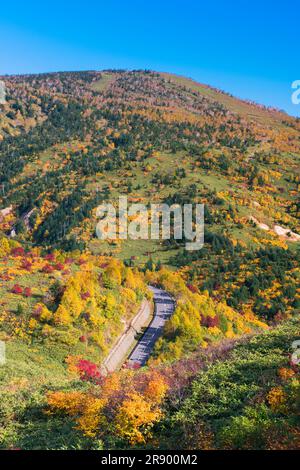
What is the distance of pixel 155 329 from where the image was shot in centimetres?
7538

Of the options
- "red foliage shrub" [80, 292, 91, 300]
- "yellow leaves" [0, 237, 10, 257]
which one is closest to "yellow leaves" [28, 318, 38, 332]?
"red foliage shrub" [80, 292, 91, 300]

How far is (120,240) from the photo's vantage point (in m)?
174

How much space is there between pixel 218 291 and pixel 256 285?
13.4 metres

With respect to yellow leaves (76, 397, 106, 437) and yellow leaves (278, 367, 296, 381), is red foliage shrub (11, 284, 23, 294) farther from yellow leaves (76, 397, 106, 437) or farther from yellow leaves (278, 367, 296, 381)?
yellow leaves (278, 367, 296, 381)

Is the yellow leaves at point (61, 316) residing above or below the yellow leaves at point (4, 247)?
below

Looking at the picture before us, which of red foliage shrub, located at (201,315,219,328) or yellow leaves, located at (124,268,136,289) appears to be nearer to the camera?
red foliage shrub, located at (201,315,219,328)

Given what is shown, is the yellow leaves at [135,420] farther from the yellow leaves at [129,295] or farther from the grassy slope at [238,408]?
the yellow leaves at [129,295]

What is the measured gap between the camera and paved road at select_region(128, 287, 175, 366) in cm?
6355

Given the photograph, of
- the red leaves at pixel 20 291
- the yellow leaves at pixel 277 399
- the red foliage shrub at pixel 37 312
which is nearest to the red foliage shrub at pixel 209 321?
the red leaves at pixel 20 291

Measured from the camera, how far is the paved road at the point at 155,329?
63553mm

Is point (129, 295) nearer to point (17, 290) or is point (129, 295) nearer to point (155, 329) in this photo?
point (155, 329)

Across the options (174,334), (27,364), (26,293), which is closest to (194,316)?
(174,334)

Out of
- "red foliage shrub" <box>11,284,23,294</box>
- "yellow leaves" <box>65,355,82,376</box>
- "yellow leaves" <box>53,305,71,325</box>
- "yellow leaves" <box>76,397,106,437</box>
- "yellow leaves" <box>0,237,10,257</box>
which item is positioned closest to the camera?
"yellow leaves" <box>76,397,106,437</box>
